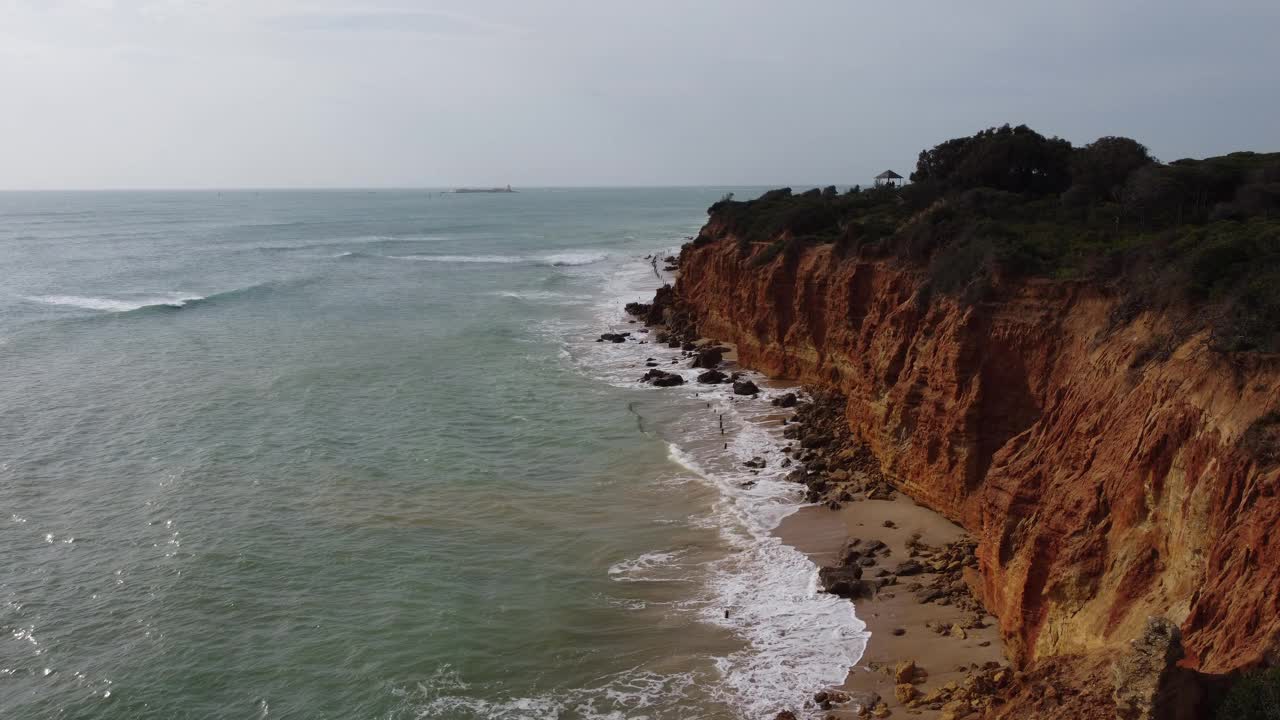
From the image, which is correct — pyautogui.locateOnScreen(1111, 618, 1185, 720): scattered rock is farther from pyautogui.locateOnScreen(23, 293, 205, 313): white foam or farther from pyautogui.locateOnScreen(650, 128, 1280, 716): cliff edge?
pyautogui.locateOnScreen(23, 293, 205, 313): white foam

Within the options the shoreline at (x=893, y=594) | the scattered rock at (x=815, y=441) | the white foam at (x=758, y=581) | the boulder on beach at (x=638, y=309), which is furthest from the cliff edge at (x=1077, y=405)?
the boulder on beach at (x=638, y=309)

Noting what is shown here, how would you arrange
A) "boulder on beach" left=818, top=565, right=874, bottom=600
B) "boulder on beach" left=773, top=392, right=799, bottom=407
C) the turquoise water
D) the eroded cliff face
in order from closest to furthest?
the eroded cliff face → the turquoise water → "boulder on beach" left=818, top=565, right=874, bottom=600 → "boulder on beach" left=773, top=392, right=799, bottom=407

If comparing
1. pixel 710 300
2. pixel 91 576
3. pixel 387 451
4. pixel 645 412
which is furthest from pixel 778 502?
pixel 710 300

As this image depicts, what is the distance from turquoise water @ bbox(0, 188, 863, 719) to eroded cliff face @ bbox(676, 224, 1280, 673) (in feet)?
13.2

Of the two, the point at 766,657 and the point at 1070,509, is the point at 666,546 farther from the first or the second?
the point at 1070,509

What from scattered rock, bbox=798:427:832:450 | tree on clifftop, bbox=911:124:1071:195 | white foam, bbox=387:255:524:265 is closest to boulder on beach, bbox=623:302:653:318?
tree on clifftop, bbox=911:124:1071:195

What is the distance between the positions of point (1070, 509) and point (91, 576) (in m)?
22.6

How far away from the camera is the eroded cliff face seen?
11383 mm

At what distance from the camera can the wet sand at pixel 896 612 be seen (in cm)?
1608

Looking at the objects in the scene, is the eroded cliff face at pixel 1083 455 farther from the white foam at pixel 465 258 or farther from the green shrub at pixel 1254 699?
the white foam at pixel 465 258

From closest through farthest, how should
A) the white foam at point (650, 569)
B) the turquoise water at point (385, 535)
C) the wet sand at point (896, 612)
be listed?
the wet sand at point (896, 612), the turquoise water at point (385, 535), the white foam at point (650, 569)

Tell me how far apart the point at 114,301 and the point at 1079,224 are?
64421mm

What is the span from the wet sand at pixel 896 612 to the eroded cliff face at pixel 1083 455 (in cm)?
70

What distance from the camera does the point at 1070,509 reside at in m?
14.6
